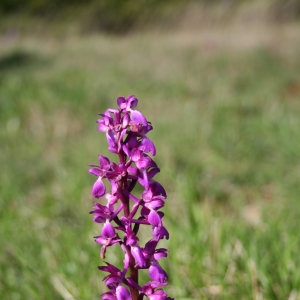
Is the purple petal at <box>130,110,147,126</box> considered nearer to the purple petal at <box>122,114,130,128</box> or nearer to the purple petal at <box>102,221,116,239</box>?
the purple petal at <box>122,114,130,128</box>

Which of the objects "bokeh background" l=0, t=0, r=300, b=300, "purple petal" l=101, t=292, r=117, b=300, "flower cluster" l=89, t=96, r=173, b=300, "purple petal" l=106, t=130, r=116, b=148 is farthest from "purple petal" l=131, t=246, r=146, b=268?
"bokeh background" l=0, t=0, r=300, b=300


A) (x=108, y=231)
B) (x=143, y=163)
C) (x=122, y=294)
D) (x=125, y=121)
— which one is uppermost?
(x=125, y=121)

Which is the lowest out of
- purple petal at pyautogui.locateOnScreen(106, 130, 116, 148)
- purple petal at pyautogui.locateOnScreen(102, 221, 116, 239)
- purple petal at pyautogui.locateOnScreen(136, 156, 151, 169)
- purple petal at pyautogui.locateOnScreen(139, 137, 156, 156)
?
purple petal at pyautogui.locateOnScreen(102, 221, 116, 239)

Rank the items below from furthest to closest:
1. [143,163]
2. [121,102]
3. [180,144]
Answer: [180,144] < [121,102] < [143,163]

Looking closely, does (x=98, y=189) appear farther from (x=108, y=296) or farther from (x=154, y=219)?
(x=108, y=296)

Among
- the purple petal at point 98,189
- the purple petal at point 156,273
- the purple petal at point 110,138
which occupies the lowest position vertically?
the purple petal at point 156,273

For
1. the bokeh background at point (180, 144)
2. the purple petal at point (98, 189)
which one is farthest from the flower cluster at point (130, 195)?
the bokeh background at point (180, 144)

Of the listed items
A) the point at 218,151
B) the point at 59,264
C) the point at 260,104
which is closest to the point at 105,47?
the point at 260,104

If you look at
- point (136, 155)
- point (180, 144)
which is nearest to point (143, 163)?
point (136, 155)

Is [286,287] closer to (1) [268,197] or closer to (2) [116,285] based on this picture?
(2) [116,285]

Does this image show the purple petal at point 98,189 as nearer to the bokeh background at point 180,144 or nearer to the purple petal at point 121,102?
the purple petal at point 121,102
